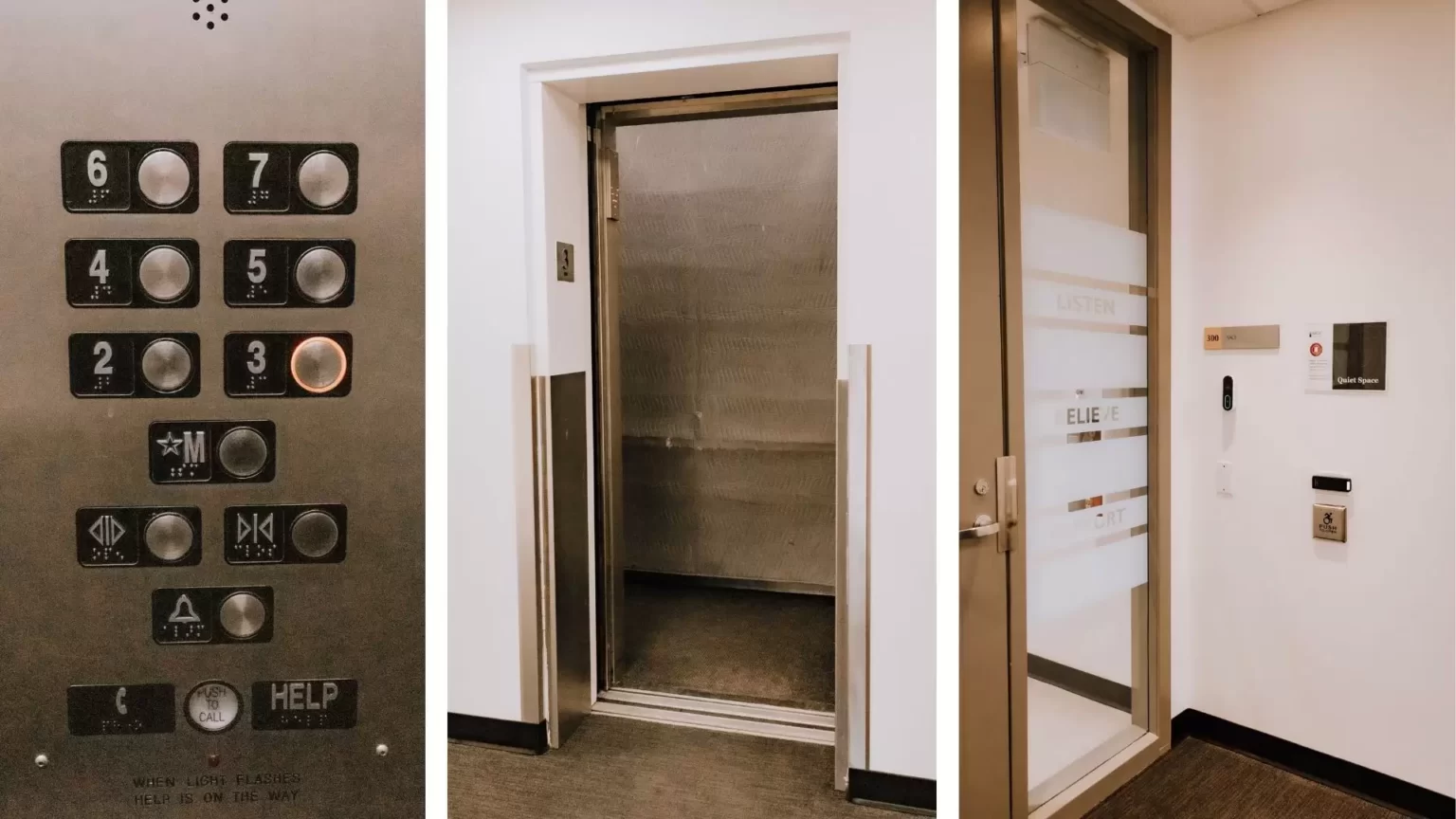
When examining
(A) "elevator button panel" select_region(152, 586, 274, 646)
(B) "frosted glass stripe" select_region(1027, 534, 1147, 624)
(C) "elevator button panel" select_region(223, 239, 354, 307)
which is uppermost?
(C) "elevator button panel" select_region(223, 239, 354, 307)

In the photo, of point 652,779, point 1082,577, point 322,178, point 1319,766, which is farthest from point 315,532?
point 1319,766

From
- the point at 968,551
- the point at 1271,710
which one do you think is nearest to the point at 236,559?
the point at 968,551

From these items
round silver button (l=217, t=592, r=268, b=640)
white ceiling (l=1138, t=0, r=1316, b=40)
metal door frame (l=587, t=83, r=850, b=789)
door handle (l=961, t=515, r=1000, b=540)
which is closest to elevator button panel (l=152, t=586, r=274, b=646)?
round silver button (l=217, t=592, r=268, b=640)

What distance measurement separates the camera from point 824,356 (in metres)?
2.88

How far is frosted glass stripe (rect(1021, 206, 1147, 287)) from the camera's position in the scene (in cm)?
157

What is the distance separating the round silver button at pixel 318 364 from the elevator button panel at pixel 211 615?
0.48 feet

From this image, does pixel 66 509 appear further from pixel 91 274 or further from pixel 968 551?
pixel 968 551

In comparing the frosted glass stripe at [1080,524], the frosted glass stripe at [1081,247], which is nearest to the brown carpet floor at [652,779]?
the frosted glass stripe at [1080,524]

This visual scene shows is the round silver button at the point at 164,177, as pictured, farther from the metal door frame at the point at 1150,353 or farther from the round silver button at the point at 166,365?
the metal door frame at the point at 1150,353

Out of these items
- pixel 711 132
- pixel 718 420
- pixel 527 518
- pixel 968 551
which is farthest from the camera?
pixel 718 420

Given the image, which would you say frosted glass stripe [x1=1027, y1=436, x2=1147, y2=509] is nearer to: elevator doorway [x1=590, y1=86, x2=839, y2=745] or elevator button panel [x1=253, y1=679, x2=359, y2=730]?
elevator doorway [x1=590, y1=86, x2=839, y2=745]

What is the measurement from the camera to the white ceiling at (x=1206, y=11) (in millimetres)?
1833

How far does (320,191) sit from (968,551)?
1.25 metres

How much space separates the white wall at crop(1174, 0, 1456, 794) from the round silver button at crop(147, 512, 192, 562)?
2269 mm
